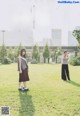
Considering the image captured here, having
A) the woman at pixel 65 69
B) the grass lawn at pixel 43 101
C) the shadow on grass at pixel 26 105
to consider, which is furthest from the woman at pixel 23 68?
the woman at pixel 65 69

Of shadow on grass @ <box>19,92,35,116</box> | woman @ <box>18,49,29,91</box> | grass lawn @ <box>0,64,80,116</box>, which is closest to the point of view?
shadow on grass @ <box>19,92,35,116</box>

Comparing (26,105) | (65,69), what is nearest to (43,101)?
(26,105)

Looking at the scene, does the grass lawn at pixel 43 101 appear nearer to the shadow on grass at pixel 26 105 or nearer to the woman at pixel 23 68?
the shadow on grass at pixel 26 105

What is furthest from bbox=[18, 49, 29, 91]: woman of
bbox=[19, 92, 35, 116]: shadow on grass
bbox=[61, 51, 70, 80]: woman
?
bbox=[61, 51, 70, 80]: woman

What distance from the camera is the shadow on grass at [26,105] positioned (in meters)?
8.77

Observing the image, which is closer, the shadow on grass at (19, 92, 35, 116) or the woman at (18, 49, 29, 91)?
the shadow on grass at (19, 92, 35, 116)

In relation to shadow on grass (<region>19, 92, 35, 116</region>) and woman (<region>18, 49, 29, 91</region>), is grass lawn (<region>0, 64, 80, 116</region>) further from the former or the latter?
woman (<region>18, 49, 29, 91</region>)

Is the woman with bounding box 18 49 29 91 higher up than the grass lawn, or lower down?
higher up

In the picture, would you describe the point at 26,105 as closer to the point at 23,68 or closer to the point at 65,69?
the point at 23,68

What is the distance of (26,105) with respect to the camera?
9.73m

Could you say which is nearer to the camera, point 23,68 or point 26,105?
point 26,105

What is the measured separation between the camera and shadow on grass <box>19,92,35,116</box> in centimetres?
877

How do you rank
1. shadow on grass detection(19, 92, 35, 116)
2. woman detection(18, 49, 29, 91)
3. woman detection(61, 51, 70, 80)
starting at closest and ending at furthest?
shadow on grass detection(19, 92, 35, 116) < woman detection(18, 49, 29, 91) < woman detection(61, 51, 70, 80)

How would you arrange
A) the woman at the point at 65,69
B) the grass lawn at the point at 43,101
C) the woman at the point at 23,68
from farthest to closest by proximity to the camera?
the woman at the point at 65,69 < the woman at the point at 23,68 < the grass lawn at the point at 43,101
